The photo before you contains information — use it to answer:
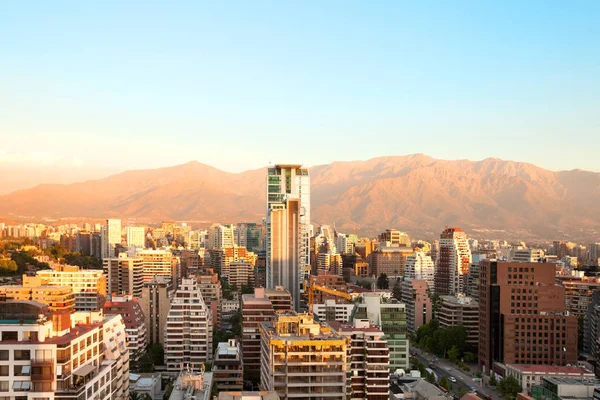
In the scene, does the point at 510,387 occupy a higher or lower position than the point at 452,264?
lower

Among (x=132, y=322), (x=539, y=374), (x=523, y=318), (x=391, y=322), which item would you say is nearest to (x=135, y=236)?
(x=132, y=322)

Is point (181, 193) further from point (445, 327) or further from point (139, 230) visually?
point (445, 327)

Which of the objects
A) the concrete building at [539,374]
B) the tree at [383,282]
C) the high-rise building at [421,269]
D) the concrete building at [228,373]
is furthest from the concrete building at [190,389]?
the tree at [383,282]

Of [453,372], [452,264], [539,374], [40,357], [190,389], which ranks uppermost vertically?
[40,357]

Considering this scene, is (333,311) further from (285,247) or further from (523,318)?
(285,247)

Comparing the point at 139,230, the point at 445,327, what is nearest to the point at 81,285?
the point at 445,327

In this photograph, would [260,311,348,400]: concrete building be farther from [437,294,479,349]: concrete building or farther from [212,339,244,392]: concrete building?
[437,294,479,349]: concrete building
